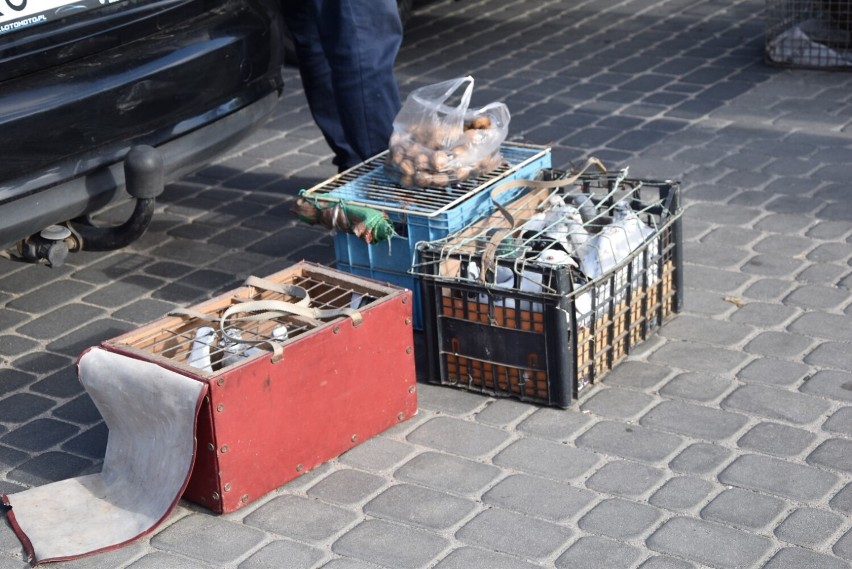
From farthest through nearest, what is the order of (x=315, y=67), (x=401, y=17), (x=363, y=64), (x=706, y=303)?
(x=401, y=17) < (x=315, y=67) < (x=363, y=64) < (x=706, y=303)

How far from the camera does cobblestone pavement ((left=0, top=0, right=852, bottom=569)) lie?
131 inches

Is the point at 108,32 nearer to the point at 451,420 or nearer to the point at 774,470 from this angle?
the point at 451,420

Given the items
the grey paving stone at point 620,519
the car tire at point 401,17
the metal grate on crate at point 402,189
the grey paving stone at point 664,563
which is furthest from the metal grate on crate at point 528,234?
the car tire at point 401,17

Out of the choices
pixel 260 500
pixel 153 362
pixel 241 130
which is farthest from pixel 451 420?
pixel 241 130

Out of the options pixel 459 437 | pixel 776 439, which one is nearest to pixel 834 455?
pixel 776 439

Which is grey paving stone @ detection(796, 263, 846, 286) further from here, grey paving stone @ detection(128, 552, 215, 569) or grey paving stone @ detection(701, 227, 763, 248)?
grey paving stone @ detection(128, 552, 215, 569)

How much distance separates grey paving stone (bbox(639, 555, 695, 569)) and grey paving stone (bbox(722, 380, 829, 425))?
81 centimetres

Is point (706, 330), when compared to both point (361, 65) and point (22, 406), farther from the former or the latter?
point (22, 406)

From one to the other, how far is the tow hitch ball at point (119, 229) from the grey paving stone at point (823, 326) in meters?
2.26

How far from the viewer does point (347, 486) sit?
3.60 metres

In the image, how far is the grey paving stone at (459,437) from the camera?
12.3ft

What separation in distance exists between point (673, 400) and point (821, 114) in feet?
9.94

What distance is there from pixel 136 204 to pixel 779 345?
2267 mm

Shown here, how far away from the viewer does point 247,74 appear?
4.82 meters
